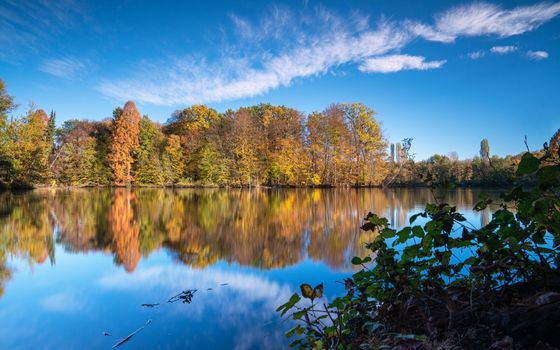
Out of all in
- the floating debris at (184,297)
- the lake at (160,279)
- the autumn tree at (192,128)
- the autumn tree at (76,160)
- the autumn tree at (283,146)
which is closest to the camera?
the lake at (160,279)

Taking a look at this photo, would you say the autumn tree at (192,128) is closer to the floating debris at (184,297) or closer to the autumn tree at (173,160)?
the autumn tree at (173,160)

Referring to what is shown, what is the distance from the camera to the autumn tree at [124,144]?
32.5 meters

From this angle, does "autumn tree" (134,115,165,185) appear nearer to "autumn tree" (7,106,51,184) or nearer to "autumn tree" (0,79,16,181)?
"autumn tree" (7,106,51,184)

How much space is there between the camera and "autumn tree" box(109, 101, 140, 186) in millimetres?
32531

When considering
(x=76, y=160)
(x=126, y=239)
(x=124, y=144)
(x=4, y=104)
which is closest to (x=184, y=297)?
(x=126, y=239)

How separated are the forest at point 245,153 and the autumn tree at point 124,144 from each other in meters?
0.10

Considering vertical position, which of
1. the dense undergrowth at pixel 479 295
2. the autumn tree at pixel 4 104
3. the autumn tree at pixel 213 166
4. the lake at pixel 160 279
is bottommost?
the lake at pixel 160 279

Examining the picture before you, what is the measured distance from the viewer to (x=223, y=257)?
484 cm

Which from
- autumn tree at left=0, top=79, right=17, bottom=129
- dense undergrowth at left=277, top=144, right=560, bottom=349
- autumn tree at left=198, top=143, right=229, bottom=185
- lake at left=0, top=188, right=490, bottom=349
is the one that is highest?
autumn tree at left=0, top=79, right=17, bottom=129

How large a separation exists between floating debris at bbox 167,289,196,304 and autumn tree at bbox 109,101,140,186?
33230mm

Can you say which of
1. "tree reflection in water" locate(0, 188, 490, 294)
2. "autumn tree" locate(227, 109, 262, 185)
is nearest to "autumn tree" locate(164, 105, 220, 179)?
"autumn tree" locate(227, 109, 262, 185)

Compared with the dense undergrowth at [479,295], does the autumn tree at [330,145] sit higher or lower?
higher

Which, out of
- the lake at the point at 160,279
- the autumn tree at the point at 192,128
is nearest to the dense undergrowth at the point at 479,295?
the lake at the point at 160,279

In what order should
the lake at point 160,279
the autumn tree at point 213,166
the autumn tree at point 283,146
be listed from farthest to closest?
the autumn tree at point 213,166
the autumn tree at point 283,146
the lake at point 160,279
